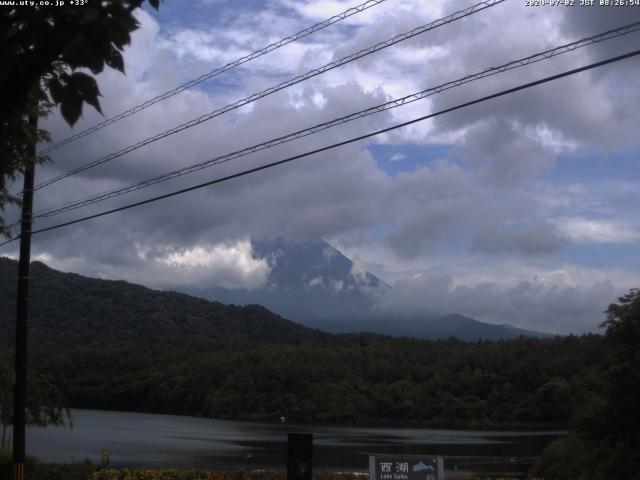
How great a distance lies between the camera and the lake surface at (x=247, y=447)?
36.2m

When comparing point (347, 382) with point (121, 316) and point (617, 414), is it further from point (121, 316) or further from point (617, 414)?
point (617, 414)

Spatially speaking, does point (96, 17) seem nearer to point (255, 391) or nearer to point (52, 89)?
point (52, 89)

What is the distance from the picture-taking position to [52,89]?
13.3 feet

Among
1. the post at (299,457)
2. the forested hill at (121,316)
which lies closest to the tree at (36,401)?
the post at (299,457)

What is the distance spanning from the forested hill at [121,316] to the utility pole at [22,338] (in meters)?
72.7

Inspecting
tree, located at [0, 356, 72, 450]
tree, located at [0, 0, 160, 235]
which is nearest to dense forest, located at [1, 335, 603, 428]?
tree, located at [0, 356, 72, 450]

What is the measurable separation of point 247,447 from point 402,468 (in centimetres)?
3408

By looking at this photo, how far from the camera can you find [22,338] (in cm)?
1769

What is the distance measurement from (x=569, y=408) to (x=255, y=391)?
3379cm

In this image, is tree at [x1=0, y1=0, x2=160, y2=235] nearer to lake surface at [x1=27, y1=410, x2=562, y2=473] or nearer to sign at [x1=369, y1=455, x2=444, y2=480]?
sign at [x1=369, y1=455, x2=444, y2=480]

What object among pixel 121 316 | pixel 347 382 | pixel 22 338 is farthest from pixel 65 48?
pixel 121 316

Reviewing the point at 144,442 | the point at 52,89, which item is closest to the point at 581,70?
the point at 52,89

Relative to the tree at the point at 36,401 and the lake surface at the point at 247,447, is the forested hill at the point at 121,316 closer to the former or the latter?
the lake surface at the point at 247,447

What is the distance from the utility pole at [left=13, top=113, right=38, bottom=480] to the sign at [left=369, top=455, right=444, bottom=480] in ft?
25.1
